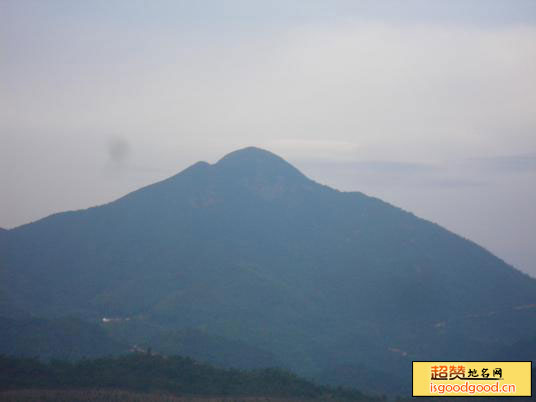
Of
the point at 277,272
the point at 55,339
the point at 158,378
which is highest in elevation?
the point at 277,272

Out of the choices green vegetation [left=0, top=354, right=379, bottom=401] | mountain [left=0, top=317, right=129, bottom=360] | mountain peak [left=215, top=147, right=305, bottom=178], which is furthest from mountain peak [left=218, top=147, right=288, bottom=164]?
green vegetation [left=0, top=354, right=379, bottom=401]

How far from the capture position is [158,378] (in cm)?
2853

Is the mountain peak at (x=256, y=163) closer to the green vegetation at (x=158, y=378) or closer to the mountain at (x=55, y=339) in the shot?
the mountain at (x=55, y=339)

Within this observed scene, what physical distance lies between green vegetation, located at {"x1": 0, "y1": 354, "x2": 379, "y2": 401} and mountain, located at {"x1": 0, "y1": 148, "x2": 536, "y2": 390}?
15.8m

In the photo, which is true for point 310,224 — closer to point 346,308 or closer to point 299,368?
point 346,308

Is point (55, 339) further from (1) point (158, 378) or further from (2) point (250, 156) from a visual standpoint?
(2) point (250, 156)

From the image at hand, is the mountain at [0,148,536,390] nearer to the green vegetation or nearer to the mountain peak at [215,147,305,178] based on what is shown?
the mountain peak at [215,147,305,178]

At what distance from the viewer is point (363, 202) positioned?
259 ft

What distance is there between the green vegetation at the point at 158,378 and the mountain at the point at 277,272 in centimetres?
1580

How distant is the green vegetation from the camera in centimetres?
2670

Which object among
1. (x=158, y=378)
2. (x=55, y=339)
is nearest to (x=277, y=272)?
(x=55, y=339)

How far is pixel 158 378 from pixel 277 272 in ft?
121

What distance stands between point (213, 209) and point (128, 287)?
53.8ft

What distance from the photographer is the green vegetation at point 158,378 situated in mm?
26703
